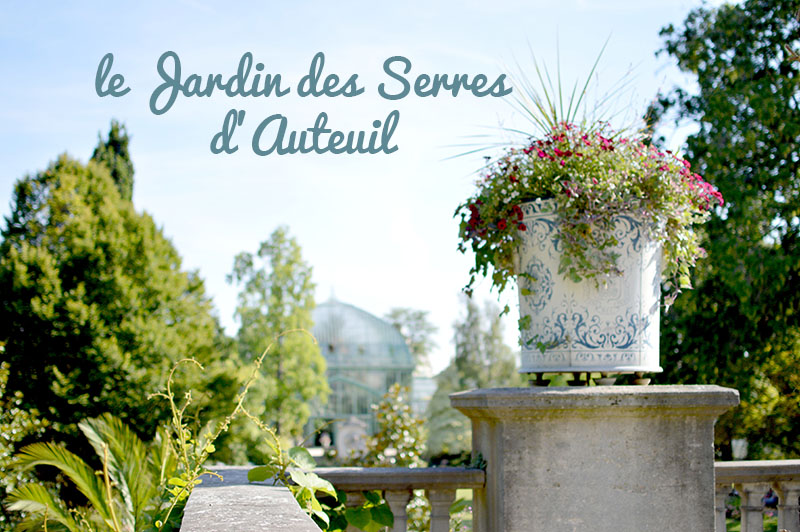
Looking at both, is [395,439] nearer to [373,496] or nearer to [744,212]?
[373,496]

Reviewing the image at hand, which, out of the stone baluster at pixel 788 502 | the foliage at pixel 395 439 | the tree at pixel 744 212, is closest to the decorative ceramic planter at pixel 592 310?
the stone baluster at pixel 788 502

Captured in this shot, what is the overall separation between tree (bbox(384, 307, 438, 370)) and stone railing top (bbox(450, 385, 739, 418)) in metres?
39.8

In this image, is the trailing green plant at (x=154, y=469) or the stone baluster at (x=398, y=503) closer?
the trailing green plant at (x=154, y=469)

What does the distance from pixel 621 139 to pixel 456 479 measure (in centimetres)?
147

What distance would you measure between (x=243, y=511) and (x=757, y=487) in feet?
7.83

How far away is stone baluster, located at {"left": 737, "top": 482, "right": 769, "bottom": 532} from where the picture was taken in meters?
3.13

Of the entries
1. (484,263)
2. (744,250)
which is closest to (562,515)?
(484,263)

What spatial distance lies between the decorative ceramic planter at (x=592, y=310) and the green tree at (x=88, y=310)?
12364mm

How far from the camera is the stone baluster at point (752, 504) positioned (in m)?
3.13

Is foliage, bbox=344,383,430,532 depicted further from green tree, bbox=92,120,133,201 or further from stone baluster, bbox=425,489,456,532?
green tree, bbox=92,120,133,201

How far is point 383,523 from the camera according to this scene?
9.21ft

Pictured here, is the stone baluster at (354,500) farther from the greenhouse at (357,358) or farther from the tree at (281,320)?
the greenhouse at (357,358)

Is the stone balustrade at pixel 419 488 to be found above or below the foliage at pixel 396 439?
above

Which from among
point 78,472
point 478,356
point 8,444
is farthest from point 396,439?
point 478,356
